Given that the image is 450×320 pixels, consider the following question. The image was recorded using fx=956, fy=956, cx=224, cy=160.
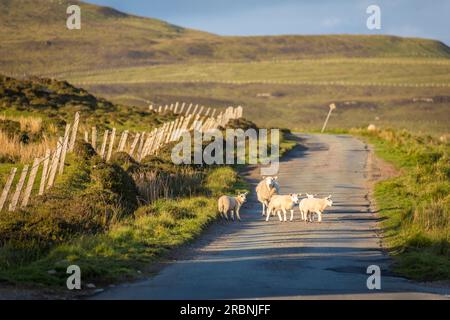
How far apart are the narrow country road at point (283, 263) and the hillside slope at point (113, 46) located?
11509 cm

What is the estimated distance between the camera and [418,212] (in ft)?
75.6

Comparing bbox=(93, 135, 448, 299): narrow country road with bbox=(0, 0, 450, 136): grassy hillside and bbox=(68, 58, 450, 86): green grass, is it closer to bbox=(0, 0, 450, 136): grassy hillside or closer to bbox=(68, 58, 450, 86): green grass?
bbox=(0, 0, 450, 136): grassy hillside

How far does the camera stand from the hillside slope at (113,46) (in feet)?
493

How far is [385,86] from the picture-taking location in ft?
449

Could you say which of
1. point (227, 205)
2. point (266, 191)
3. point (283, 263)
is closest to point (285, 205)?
point (227, 205)

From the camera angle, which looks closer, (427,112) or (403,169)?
(403,169)

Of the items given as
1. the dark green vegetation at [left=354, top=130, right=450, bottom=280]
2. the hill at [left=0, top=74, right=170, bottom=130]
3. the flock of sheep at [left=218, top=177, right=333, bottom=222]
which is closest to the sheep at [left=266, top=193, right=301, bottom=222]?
the flock of sheep at [left=218, top=177, right=333, bottom=222]

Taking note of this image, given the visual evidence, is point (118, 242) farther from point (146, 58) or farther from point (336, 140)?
point (146, 58)

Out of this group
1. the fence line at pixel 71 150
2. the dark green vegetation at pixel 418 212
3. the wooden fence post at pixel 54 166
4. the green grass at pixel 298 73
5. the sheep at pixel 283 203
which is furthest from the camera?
the green grass at pixel 298 73

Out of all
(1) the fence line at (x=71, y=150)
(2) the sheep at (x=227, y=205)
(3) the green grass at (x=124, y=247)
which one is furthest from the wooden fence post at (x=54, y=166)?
(2) the sheep at (x=227, y=205)

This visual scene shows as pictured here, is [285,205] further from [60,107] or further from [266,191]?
[60,107]

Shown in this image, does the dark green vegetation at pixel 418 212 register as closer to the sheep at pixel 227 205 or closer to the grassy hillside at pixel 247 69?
the sheep at pixel 227 205
